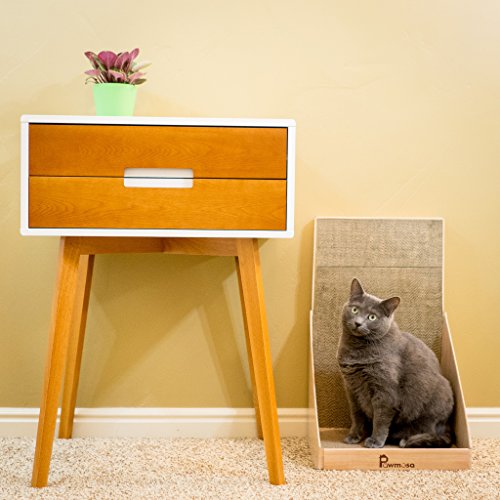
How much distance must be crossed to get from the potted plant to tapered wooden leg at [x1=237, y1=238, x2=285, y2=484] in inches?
14.8

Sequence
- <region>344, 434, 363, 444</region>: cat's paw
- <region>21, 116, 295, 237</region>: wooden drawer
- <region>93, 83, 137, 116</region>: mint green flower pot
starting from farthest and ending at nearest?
<region>344, 434, 363, 444</region>: cat's paw → <region>93, 83, 137, 116</region>: mint green flower pot → <region>21, 116, 295, 237</region>: wooden drawer

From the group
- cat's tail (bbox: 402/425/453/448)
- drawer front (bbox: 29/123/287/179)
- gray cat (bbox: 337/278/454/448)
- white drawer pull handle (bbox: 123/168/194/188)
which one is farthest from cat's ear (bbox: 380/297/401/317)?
white drawer pull handle (bbox: 123/168/194/188)

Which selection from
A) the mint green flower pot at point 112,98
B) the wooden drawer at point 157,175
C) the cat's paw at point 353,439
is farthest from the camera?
the cat's paw at point 353,439

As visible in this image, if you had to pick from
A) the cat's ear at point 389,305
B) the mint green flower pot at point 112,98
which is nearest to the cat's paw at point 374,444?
the cat's ear at point 389,305

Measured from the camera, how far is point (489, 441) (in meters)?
1.62

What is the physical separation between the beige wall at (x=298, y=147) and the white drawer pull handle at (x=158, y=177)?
14.8 inches

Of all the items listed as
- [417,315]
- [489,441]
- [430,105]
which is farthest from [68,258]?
[489,441]

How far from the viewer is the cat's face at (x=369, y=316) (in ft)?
4.76

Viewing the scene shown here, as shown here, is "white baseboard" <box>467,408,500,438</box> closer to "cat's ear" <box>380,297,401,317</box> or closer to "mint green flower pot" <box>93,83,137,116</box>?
"cat's ear" <box>380,297,401,317</box>

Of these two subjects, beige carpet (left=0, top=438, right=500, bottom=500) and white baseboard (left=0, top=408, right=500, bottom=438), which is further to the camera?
white baseboard (left=0, top=408, right=500, bottom=438)

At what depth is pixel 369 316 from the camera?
146cm

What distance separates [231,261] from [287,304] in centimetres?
17

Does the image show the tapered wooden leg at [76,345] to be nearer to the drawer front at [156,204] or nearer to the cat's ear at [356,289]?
the drawer front at [156,204]

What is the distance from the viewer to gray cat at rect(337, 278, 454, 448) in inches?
56.8
